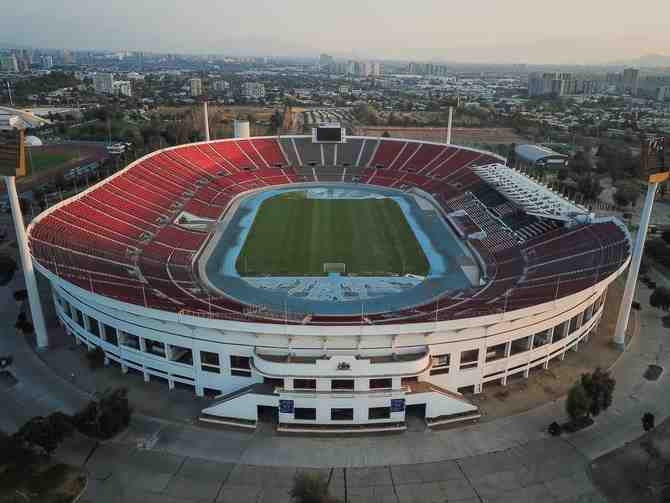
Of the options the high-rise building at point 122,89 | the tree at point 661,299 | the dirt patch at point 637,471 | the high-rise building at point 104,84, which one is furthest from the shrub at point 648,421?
the high-rise building at point 104,84

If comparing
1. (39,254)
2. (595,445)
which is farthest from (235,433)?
(39,254)

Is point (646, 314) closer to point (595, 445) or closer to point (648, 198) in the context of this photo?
point (648, 198)

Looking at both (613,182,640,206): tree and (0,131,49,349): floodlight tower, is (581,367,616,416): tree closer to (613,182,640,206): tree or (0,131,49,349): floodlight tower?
(0,131,49,349): floodlight tower

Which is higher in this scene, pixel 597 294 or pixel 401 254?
pixel 597 294

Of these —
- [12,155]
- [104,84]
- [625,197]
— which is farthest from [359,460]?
[104,84]

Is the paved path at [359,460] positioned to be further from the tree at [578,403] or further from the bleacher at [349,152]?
the bleacher at [349,152]

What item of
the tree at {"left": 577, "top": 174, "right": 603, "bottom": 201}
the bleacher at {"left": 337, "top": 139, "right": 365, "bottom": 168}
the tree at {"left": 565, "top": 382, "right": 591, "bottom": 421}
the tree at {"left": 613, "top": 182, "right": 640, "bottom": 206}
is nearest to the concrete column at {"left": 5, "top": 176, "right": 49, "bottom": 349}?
the tree at {"left": 565, "top": 382, "right": 591, "bottom": 421}
